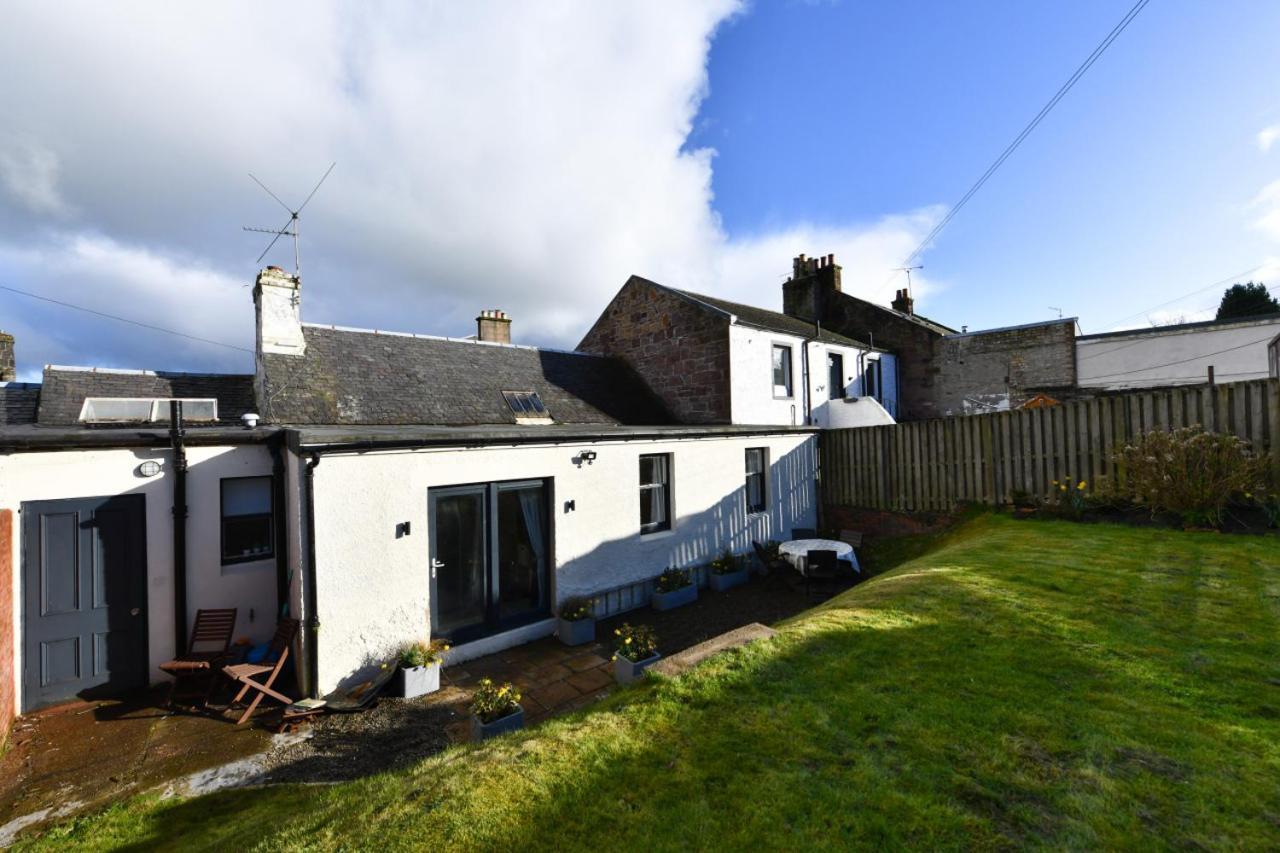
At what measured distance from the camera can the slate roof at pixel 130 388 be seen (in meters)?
10.2

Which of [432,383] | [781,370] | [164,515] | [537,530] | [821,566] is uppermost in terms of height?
[781,370]

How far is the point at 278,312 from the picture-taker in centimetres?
1162

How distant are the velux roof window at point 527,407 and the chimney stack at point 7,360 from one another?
1321 cm

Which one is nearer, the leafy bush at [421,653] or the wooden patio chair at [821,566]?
the leafy bush at [421,653]

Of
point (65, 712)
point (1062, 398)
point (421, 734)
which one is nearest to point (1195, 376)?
point (1062, 398)

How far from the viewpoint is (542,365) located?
51.6ft

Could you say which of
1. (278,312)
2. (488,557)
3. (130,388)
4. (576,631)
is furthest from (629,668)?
(130,388)

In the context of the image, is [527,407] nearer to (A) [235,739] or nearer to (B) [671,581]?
(B) [671,581]

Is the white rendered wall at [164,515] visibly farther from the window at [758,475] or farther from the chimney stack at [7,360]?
the chimney stack at [7,360]

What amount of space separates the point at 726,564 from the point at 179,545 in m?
9.06

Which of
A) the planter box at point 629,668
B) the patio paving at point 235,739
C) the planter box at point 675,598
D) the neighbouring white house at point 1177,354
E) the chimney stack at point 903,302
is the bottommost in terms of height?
the patio paving at point 235,739

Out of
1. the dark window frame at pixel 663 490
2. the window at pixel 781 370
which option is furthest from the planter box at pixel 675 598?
the window at pixel 781 370

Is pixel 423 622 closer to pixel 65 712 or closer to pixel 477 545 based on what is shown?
pixel 477 545

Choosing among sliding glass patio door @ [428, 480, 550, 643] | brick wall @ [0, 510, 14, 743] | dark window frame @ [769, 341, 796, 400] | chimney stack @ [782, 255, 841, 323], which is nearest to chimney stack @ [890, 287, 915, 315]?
chimney stack @ [782, 255, 841, 323]
